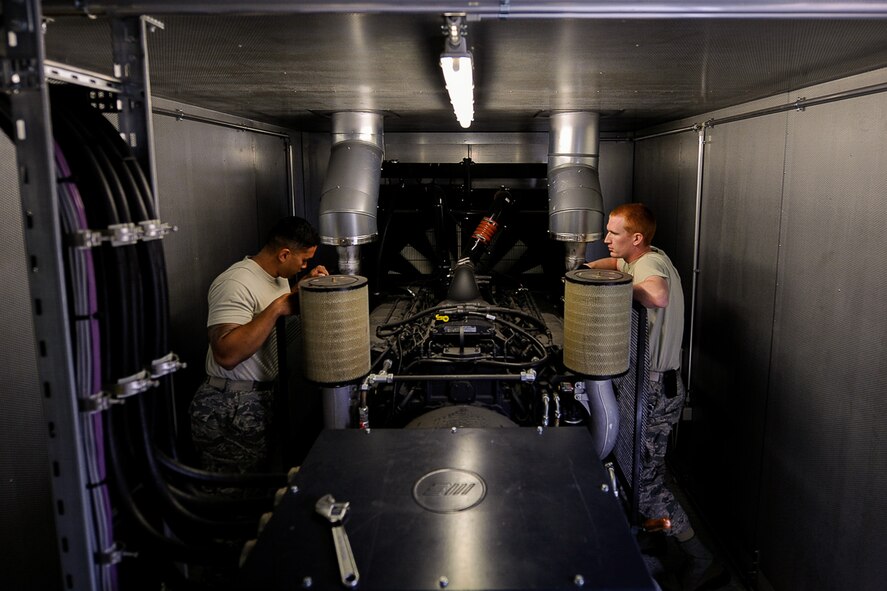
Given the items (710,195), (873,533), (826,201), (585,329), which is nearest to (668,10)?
(585,329)

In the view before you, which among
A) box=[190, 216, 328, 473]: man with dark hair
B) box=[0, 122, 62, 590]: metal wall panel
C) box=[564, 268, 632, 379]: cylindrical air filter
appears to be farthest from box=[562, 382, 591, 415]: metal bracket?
box=[0, 122, 62, 590]: metal wall panel

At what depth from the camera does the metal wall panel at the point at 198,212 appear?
304 centimetres

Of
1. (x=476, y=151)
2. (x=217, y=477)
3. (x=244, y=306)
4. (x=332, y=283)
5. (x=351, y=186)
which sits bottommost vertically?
(x=217, y=477)

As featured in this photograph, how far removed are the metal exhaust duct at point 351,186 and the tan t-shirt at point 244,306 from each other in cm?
83

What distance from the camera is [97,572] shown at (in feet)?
4.21

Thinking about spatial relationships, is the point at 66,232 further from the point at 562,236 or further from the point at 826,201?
the point at 562,236

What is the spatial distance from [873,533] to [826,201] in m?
1.27

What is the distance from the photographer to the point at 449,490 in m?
1.34

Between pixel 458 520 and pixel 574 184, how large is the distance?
298 centimetres

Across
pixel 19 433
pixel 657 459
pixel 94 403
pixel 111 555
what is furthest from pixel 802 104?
pixel 19 433

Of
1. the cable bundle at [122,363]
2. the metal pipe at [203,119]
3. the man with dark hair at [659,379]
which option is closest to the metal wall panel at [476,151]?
the metal pipe at [203,119]

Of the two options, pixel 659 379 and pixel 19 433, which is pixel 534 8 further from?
pixel 659 379

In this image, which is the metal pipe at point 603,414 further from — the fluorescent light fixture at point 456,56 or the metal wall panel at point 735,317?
the fluorescent light fixture at point 456,56

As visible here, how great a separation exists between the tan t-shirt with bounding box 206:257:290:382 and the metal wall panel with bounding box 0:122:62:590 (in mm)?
752
